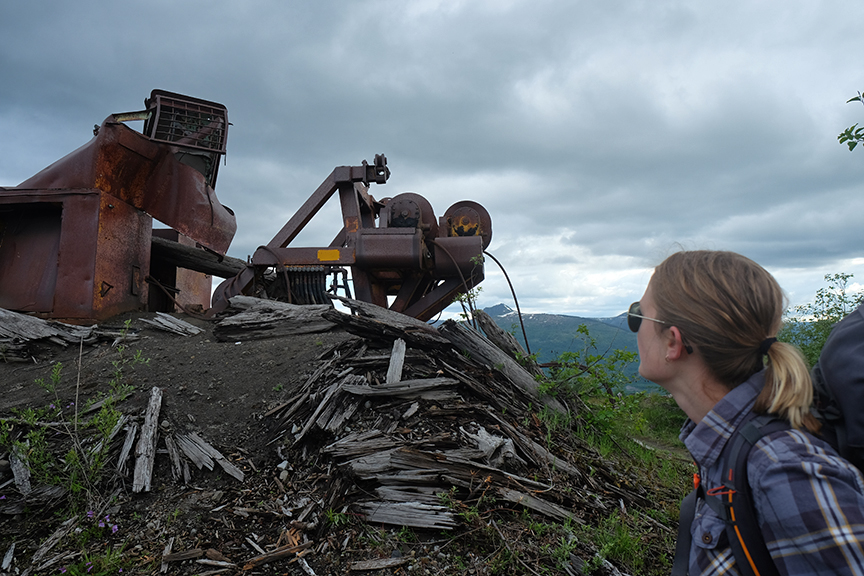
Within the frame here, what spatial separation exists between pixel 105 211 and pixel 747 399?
6805 millimetres

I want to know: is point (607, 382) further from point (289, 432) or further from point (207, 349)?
point (207, 349)

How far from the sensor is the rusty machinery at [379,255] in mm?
7184

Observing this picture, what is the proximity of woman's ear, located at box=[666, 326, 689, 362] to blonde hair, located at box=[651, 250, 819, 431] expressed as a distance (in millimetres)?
14

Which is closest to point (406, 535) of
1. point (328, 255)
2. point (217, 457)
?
point (217, 457)

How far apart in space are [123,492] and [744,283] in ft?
11.0

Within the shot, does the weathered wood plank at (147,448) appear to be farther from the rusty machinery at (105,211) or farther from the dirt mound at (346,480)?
the rusty machinery at (105,211)

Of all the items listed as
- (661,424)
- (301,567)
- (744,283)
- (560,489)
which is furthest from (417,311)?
(744,283)

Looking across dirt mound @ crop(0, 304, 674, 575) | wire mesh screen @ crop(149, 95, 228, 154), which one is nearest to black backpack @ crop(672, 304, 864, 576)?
dirt mound @ crop(0, 304, 674, 575)

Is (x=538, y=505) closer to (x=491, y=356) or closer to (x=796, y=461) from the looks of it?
(x=491, y=356)

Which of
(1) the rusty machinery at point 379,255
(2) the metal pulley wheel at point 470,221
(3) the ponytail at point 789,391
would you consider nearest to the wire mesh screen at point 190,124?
(1) the rusty machinery at point 379,255

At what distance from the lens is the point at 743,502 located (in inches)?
47.4

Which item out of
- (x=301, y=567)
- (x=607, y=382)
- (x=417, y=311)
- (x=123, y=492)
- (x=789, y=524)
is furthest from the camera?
(x=417, y=311)

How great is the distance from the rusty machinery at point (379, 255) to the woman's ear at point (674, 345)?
5.56 m

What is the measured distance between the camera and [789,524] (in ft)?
3.61
